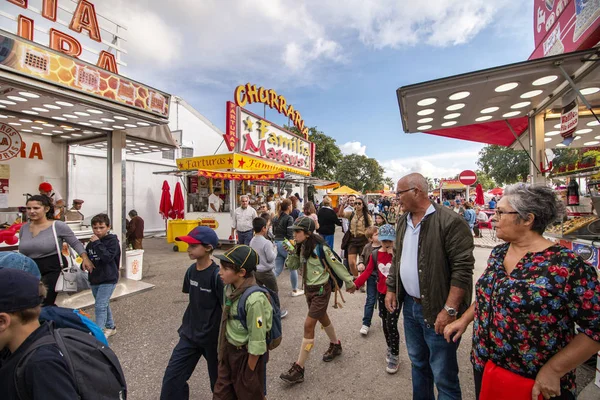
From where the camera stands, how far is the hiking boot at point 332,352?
3.56m

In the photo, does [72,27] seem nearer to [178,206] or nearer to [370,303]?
[370,303]

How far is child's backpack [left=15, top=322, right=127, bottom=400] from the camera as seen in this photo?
116 cm

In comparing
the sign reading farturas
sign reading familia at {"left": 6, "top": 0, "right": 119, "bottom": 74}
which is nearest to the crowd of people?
the sign reading farturas

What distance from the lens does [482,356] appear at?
1.72 metres

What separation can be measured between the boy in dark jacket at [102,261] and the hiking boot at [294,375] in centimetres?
255

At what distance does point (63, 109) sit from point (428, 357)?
21.6 ft

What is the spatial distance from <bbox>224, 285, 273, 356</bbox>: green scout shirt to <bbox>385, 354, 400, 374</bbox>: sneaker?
1863 millimetres

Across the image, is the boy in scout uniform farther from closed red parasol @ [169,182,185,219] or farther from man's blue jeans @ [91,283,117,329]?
closed red parasol @ [169,182,185,219]

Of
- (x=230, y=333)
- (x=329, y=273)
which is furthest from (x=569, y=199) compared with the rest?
(x=230, y=333)

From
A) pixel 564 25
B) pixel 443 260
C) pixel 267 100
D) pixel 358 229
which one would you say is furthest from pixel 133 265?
pixel 267 100

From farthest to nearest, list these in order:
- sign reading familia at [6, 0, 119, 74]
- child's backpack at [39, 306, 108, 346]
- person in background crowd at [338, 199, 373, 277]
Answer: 1. person in background crowd at [338, 199, 373, 277]
2. sign reading familia at [6, 0, 119, 74]
3. child's backpack at [39, 306, 108, 346]

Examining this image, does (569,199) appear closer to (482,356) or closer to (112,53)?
(482,356)

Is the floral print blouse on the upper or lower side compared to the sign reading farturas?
lower

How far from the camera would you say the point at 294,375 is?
3123mm
